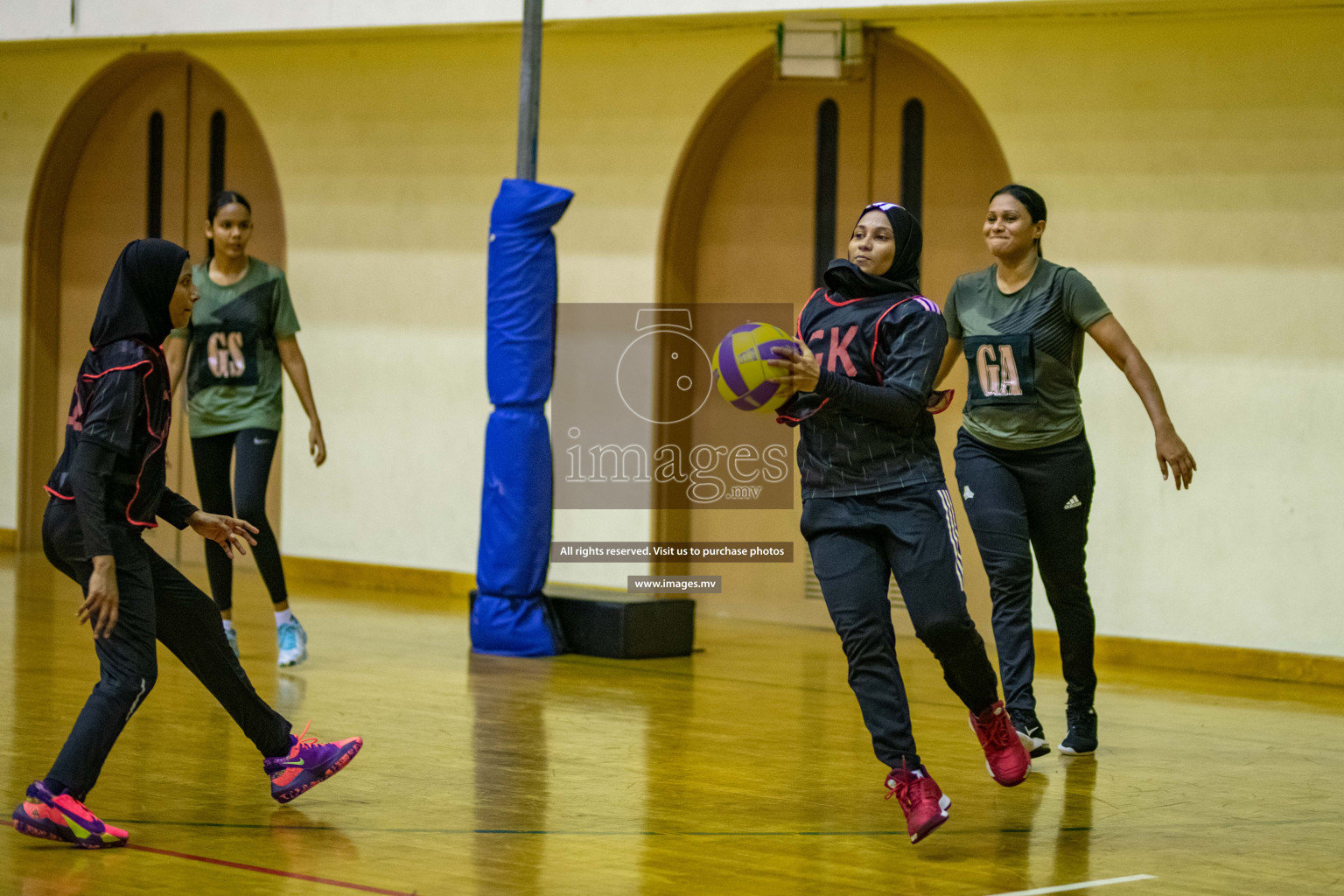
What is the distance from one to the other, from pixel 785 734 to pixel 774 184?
4021mm

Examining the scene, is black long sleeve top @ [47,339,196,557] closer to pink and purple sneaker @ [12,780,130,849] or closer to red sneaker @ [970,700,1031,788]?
pink and purple sneaker @ [12,780,130,849]

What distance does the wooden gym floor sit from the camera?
3.54m

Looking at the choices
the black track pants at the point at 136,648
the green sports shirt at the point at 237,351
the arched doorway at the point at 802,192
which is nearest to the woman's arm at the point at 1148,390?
the black track pants at the point at 136,648

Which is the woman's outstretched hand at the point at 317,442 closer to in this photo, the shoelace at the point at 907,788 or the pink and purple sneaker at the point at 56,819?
Answer: the pink and purple sneaker at the point at 56,819

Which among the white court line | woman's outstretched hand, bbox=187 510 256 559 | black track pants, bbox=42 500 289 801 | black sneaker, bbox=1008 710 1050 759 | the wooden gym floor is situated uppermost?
woman's outstretched hand, bbox=187 510 256 559

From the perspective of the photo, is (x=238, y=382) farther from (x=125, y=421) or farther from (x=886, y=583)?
(x=886, y=583)

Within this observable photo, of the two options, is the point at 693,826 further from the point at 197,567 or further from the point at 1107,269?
the point at 197,567

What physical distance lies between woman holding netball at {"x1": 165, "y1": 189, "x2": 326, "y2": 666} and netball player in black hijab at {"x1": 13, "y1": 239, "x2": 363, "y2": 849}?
89.8 inches

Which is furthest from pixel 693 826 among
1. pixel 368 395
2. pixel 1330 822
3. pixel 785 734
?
pixel 368 395

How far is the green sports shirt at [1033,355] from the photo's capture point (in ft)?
16.1

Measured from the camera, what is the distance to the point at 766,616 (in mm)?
8516

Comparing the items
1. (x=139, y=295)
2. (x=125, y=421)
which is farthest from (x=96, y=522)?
(x=139, y=295)

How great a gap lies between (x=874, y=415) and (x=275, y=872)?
177 centimetres

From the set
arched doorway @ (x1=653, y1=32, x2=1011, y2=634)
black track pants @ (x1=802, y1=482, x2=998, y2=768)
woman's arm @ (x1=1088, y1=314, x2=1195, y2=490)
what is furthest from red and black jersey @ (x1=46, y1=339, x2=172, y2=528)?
arched doorway @ (x1=653, y1=32, x2=1011, y2=634)
